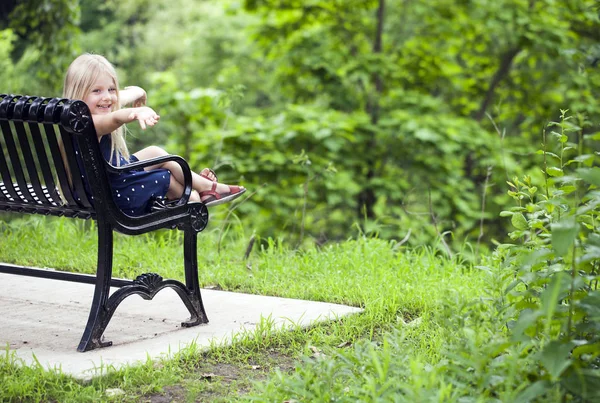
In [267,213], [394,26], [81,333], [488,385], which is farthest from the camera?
[394,26]

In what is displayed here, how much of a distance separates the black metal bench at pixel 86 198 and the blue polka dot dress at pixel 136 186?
7cm

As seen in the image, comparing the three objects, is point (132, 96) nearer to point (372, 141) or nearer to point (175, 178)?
point (175, 178)

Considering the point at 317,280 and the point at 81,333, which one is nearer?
the point at 81,333

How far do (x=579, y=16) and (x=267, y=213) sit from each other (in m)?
5.73

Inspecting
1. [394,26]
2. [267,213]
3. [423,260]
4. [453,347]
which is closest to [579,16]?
[394,26]

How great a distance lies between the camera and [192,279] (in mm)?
3732

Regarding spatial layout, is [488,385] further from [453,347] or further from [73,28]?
[73,28]

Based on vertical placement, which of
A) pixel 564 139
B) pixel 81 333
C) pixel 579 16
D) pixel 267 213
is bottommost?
pixel 267 213

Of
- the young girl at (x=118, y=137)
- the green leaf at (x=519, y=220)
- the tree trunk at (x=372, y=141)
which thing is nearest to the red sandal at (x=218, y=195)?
the young girl at (x=118, y=137)

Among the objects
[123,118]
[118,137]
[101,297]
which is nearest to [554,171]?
[123,118]

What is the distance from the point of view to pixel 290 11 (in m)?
10.6

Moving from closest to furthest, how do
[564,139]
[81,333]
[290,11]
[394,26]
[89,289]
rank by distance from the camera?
[564,139] → [81,333] → [89,289] → [290,11] → [394,26]

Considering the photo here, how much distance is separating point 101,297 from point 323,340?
1.06 metres

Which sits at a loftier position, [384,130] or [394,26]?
[394,26]
